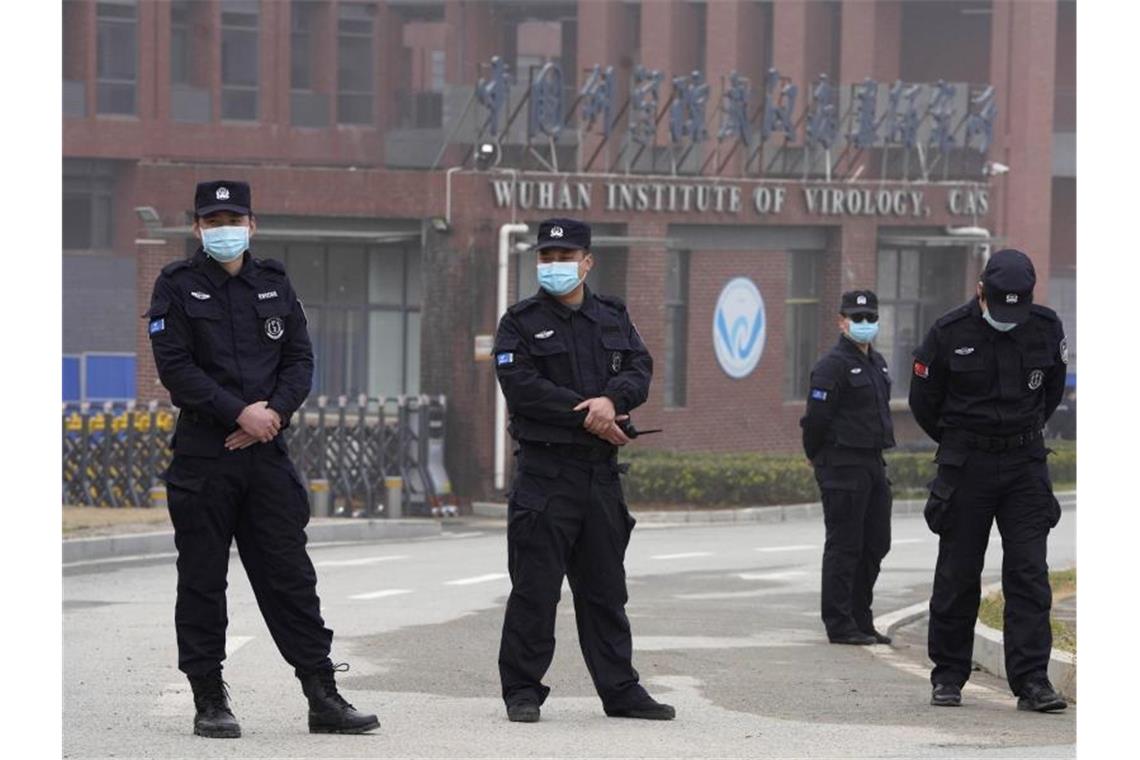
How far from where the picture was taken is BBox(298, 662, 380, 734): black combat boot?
9031 mm

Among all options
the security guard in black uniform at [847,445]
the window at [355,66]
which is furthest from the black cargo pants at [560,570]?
the window at [355,66]

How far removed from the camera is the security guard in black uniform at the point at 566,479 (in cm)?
959

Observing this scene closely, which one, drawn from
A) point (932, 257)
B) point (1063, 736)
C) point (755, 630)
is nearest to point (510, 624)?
point (1063, 736)

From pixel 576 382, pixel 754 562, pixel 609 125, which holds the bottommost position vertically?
pixel 754 562

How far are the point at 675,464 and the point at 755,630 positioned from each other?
14.9 metres

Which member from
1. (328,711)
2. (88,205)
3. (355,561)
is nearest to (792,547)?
(355,561)

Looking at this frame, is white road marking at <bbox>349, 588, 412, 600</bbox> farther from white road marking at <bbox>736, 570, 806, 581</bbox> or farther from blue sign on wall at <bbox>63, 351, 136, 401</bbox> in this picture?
blue sign on wall at <bbox>63, 351, 136, 401</bbox>

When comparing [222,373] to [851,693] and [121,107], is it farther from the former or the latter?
[121,107]

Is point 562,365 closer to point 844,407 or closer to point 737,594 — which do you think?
point 844,407

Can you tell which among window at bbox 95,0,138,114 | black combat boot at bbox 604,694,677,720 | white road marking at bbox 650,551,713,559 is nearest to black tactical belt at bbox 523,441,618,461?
black combat boot at bbox 604,694,677,720

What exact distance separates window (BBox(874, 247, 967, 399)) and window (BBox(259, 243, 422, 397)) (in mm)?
8291

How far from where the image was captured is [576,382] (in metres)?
9.67

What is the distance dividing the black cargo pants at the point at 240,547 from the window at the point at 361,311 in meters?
22.4

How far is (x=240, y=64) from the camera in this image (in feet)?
201
